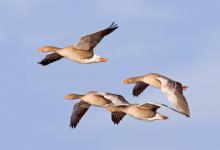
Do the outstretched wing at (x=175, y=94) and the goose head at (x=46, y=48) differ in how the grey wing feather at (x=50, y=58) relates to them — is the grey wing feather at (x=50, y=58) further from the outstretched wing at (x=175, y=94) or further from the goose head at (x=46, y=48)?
the outstretched wing at (x=175, y=94)

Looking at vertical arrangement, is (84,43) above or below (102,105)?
above

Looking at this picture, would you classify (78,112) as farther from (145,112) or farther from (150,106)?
(150,106)

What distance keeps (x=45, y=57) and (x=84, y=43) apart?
3496 millimetres

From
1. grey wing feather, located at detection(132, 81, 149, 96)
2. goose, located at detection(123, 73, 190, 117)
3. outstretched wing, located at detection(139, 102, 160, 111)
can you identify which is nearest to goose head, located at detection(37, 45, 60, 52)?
goose, located at detection(123, 73, 190, 117)

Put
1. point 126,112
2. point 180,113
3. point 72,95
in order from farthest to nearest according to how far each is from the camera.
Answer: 1. point 72,95
2. point 126,112
3. point 180,113

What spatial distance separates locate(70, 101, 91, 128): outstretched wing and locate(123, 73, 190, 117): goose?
1.99 metres

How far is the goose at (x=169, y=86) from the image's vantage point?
34.4m

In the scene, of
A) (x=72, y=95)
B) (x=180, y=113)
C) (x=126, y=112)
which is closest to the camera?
(x=180, y=113)

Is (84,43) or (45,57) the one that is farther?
(45,57)

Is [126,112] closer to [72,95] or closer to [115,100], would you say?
[115,100]

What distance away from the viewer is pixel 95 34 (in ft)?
123

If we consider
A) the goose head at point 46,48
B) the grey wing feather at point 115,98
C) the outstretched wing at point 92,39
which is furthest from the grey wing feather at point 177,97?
the goose head at point 46,48

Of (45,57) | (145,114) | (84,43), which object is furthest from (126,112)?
(45,57)

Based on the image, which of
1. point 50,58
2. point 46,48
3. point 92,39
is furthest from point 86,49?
point 50,58
